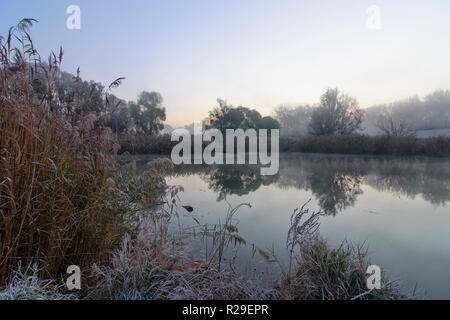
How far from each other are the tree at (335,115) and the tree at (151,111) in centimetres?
1634

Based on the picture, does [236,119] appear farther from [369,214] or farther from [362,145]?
[369,214]

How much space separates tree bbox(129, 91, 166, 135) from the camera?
26125 millimetres

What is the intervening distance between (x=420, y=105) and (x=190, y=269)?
39.6m

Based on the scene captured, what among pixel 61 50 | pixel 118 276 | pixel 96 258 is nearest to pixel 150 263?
pixel 118 276

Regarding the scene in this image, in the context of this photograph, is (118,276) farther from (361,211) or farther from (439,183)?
(439,183)

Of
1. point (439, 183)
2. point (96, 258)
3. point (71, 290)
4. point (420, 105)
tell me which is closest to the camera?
point (71, 290)

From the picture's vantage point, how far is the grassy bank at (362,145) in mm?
11711

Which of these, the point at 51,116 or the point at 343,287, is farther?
the point at 51,116

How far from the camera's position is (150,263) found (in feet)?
5.21

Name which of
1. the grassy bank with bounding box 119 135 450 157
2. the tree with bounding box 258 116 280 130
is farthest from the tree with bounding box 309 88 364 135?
the tree with bounding box 258 116 280 130

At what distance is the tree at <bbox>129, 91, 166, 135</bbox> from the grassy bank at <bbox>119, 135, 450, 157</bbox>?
499 inches

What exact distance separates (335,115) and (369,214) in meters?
19.6

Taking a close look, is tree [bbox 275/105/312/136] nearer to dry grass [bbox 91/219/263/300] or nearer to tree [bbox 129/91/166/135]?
tree [bbox 129/91/166/135]

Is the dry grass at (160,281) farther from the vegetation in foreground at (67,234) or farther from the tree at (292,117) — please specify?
the tree at (292,117)
